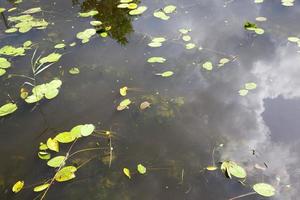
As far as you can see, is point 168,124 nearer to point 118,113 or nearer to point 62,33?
point 118,113

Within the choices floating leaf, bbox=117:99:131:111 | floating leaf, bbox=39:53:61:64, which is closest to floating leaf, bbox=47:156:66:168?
floating leaf, bbox=117:99:131:111

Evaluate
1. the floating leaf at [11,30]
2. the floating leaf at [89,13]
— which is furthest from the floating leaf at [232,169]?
the floating leaf at [11,30]

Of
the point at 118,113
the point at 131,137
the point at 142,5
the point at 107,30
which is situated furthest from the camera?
the point at 142,5

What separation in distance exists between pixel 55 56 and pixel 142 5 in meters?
1.32

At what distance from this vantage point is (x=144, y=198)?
205cm

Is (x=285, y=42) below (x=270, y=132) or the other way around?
the other way around

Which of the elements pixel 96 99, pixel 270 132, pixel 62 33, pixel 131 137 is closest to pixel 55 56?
pixel 62 33

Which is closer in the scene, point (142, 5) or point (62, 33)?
point (62, 33)

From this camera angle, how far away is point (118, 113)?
8.68ft

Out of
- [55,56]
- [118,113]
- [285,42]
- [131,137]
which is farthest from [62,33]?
[285,42]

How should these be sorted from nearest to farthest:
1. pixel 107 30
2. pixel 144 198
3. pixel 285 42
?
1. pixel 144 198
2. pixel 285 42
3. pixel 107 30

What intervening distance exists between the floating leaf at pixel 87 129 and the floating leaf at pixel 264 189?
1.24 metres

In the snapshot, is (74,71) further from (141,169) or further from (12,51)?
(141,169)

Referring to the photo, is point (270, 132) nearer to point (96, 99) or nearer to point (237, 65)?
point (237, 65)
